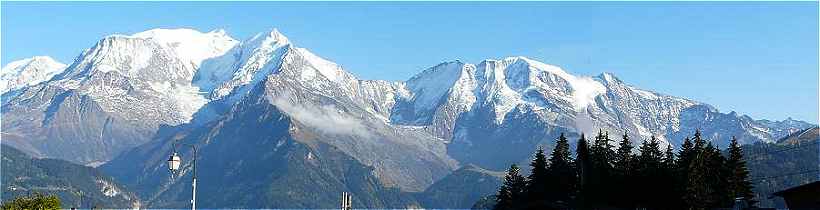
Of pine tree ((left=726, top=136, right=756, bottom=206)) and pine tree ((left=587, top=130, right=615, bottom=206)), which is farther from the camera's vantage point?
Result: pine tree ((left=587, top=130, right=615, bottom=206))

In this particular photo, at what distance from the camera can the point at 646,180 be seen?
12450 cm

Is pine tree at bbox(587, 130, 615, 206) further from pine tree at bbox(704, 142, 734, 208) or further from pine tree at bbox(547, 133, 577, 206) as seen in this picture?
pine tree at bbox(704, 142, 734, 208)

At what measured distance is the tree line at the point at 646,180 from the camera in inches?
4592

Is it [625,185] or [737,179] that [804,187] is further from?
[625,185]

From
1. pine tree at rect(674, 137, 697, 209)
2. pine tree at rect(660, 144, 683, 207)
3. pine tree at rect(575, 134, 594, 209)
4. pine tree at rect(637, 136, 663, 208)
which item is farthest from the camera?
pine tree at rect(575, 134, 594, 209)

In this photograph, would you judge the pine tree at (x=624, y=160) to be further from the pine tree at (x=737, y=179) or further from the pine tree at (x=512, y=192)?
the pine tree at (x=512, y=192)

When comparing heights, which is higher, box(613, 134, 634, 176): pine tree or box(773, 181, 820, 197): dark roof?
box(613, 134, 634, 176): pine tree

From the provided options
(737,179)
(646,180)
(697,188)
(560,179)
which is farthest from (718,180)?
(560,179)

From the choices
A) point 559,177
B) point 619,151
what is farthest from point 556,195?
point 619,151

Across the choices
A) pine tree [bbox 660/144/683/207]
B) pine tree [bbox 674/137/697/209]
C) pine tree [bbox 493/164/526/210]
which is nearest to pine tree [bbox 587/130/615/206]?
pine tree [bbox 660/144/683/207]

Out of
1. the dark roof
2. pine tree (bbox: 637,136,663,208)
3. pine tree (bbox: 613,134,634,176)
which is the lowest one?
the dark roof

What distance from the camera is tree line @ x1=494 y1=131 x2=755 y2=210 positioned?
4592 inches

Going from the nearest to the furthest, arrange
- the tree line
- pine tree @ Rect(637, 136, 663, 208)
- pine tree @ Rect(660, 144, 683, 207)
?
the tree line → pine tree @ Rect(660, 144, 683, 207) → pine tree @ Rect(637, 136, 663, 208)

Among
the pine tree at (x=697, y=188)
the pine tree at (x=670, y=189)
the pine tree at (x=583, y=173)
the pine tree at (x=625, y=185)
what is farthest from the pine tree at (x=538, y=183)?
the pine tree at (x=697, y=188)
